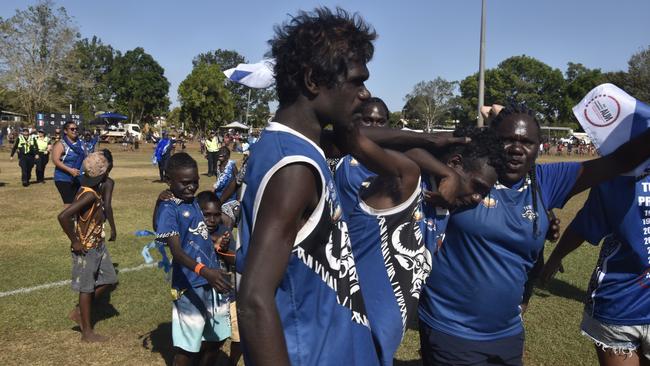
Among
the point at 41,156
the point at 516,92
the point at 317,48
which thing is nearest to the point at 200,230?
the point at 317,48

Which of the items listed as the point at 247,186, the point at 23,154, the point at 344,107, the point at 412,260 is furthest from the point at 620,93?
the point at 23,154

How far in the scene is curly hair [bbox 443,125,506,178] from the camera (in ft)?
8.95

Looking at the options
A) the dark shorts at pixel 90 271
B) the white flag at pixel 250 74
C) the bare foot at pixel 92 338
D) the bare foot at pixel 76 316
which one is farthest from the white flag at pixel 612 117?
the white flag at pixel 250 74

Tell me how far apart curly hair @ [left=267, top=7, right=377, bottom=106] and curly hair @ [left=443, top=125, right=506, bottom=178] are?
1.34 metres

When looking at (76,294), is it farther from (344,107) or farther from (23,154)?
(23,154)

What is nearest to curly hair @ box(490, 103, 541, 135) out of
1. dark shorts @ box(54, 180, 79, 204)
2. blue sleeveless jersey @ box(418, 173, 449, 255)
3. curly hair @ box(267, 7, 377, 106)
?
blue sleeveless jersey @ box(418, 173, 449, 255)

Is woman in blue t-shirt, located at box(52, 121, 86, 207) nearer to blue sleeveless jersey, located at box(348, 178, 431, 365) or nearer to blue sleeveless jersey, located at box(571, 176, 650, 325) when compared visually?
blue sleeveless jersey, located at box(348, 178, 431, 365)

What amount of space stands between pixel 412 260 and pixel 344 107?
3.07 feet

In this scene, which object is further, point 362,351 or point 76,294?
point 76,294

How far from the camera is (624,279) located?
3.11 m

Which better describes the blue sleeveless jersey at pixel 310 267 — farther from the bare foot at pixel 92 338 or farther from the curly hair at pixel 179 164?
the bare foot at pixel 92 338

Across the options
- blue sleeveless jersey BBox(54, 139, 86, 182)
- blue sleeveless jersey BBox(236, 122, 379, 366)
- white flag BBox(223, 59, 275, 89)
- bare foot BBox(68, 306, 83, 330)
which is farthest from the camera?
blue sleeveless jersey BBox(54, 139, 86, 182)

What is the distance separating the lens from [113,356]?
4773 millimetres

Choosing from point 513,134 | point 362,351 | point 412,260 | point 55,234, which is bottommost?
point 55,234
